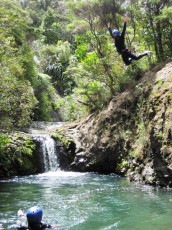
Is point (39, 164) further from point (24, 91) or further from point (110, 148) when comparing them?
point (24, 91)

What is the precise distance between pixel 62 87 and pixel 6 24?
84.1ft

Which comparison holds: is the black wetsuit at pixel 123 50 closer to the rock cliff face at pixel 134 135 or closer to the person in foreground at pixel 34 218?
the rock cliff face at pixel 134 135

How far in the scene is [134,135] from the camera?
61.7ft

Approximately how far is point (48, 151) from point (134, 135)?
5.88 m

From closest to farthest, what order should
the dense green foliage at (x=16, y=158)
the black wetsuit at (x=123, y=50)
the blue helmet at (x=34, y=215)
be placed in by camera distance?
the blue helmet at (x=34, y=215), the black wetsuit at (x=123, y=50), the dense green foliage at (x=16, y=158)

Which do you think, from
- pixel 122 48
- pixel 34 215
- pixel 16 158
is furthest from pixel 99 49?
pixel 34 215

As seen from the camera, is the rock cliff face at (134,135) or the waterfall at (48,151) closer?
the rock cliff face at (134,135)

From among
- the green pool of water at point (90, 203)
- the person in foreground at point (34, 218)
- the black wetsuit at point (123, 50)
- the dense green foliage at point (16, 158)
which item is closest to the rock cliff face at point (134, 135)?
the green pool of water at point (90, 203)

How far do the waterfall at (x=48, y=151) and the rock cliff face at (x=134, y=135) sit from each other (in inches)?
36.0

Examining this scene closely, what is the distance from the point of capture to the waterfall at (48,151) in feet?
70.3

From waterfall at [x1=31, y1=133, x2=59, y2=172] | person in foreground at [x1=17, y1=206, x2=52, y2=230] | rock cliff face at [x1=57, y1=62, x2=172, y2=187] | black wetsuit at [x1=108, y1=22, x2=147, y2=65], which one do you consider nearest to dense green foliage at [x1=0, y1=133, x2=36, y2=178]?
waterfall at [x1=31, y1=133, x2=59, y2=172]

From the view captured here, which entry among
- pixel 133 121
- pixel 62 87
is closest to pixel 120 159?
pixel 133 121

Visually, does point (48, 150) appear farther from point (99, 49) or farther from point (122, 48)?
point (122, 48)

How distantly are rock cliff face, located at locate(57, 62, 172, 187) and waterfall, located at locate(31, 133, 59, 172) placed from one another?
91cm
